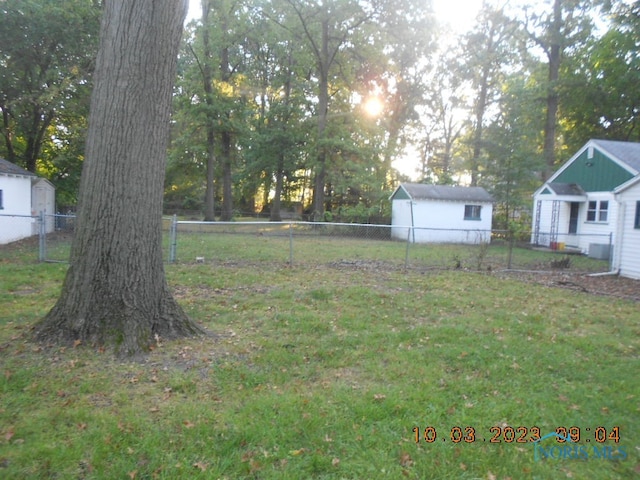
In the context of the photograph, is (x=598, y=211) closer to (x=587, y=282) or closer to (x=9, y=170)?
(x=587, y=282)

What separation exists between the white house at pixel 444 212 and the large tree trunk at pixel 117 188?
18475 millimetres

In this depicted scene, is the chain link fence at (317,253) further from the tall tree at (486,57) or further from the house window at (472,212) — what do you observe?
the tall tree at (486,57)

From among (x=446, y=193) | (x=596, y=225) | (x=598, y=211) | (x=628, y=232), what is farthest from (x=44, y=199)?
(x=598, y=211)

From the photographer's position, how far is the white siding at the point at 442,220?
72.8 feet

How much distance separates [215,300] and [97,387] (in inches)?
133

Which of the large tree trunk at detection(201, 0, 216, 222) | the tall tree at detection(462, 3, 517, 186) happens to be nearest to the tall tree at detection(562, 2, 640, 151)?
the tall tree at detection(462, 3, 517, 186)

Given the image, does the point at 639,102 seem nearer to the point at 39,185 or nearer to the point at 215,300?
the point at 215,300

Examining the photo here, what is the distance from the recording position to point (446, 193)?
23.0 meters

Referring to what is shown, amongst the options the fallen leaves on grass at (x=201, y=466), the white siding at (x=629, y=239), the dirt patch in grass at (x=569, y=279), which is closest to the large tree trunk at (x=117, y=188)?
the fallen leaves on grass at (x=201, y=466)

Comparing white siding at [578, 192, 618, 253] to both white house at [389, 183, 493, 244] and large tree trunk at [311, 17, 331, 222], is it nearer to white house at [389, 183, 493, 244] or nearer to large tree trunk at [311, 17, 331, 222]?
white house at [389, 183, 493, 244]

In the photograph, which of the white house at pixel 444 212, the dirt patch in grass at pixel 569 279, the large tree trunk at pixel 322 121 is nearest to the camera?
the dirt patch in grass at pixel 569 279

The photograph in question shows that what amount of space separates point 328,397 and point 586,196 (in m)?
20.0

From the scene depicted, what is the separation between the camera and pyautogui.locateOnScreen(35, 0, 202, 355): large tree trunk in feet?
14.9

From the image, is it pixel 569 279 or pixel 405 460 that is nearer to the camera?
pixel 405 460
